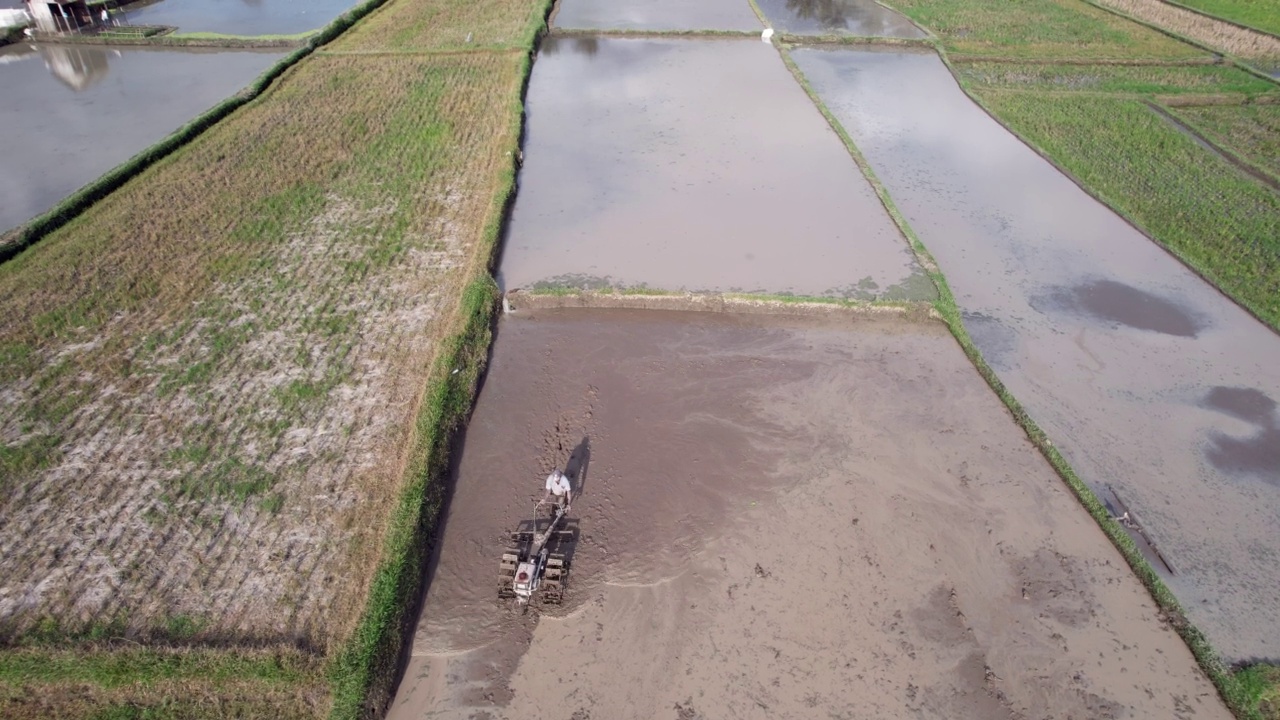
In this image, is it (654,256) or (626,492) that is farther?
(654,256)

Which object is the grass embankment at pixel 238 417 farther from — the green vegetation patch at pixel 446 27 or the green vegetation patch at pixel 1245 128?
the green vegetation patch at pixel 1245 128

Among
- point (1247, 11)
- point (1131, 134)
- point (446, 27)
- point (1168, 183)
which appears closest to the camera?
point (1168, 183)

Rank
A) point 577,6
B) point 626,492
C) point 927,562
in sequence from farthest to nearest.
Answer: point 577,6
point 626,492
point 927,562

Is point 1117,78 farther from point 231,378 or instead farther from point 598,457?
point 231,378

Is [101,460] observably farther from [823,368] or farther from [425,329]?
[823,368]

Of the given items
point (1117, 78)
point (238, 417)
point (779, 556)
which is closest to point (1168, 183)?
point (1117, 78)

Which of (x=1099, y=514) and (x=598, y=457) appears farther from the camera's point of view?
(x=598, y=457)

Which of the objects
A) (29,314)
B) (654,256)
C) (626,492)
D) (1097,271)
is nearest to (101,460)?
(29,314)
